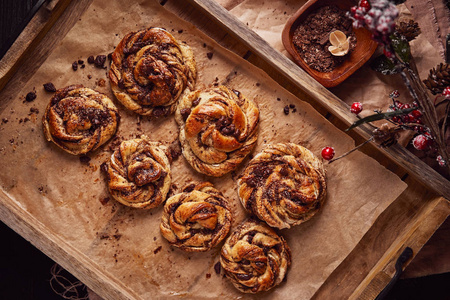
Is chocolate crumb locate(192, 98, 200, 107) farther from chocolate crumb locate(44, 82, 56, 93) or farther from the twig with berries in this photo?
the twig with berries

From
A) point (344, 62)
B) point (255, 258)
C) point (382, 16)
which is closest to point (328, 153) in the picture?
point (344, 62)

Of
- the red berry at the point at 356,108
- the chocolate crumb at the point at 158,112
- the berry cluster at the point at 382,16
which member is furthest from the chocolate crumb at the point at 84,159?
the berry cluster at the point at 382,16

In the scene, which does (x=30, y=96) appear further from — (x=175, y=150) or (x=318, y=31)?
(x=318, y=31)

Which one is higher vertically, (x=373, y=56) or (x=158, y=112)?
(x=373, y=56)

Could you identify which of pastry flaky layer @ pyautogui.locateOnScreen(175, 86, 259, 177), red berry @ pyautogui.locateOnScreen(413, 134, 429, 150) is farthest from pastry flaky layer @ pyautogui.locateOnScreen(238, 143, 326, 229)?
red berry @ pyautogui.locateOnScreen(413, 134, 429, 150)

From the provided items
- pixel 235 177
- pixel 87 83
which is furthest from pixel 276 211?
pixel 87 83

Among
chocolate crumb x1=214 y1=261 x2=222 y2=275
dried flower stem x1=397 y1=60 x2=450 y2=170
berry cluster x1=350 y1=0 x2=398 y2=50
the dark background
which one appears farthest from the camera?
the dark background
